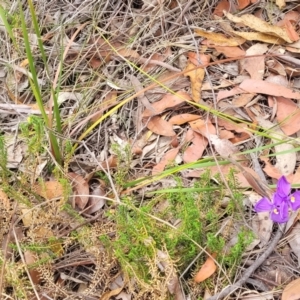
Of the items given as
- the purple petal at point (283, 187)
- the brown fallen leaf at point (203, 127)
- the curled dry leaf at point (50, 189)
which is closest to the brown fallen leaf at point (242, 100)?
the brown fallen leaf at point (203, 127)

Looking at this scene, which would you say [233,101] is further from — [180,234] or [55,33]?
[55,33]

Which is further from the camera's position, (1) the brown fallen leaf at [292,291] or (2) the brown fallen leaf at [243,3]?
(2) the brown fallen leaf at [243,3]

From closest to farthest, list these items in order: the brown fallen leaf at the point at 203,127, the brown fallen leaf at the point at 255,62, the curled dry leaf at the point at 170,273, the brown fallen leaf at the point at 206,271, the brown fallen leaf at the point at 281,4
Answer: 1. the curled dry leaf at the point at 170,273
2. the brown fallen leaf at the point at 206,271
3. the brown fallen leaf at the point at 203,127
4. the brown fallen leaf at the point at 255,62
5. the brown fallen leaf at the point at 281,4

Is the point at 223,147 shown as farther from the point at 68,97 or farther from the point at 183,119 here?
the point at 68,97

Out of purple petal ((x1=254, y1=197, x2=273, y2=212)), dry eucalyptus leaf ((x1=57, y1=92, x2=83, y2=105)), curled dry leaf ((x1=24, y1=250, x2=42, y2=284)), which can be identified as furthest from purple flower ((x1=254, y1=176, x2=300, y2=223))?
dry eucalyptus leaf ((x1=57, y1=92, x2=83, y2=105))

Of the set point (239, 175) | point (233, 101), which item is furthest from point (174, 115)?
point (239, 175)

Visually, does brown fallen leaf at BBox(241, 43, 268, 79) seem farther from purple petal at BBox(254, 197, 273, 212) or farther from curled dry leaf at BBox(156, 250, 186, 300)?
curled dry leaf at BBox(156, 250, 186, 300)

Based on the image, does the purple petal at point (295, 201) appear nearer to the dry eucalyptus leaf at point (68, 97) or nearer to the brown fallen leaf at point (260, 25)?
the brown fallen leaf at point (260, 25)
